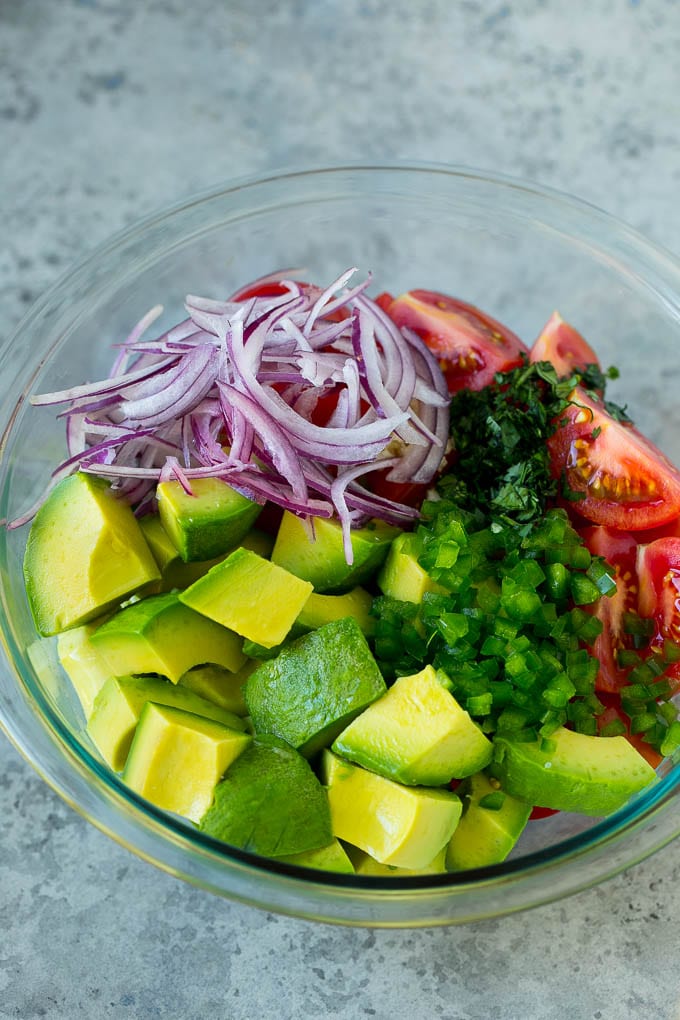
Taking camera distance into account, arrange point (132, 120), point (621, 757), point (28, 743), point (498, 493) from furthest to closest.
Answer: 1. point (132, 120)
2. point (498, 493)
3. point (28, 743)
4. point (621, 757)

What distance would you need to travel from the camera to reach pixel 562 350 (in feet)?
6.63

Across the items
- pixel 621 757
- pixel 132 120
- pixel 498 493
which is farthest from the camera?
pixel 132 120

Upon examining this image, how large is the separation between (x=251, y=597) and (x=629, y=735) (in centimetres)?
70

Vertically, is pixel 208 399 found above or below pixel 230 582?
above

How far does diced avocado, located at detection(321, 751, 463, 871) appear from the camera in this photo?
1.43m

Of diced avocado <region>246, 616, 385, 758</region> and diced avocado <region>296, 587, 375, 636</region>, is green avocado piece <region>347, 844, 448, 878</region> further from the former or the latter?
diced avocado <region>296, 587, 375, 636</region>

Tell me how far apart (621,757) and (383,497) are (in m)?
0.64

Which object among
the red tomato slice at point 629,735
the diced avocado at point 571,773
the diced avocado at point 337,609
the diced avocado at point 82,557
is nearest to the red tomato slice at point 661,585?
the red tomato slice at point 629,735

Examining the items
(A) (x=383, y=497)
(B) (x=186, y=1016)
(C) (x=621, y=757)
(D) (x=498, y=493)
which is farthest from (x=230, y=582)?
(B) (x=186, y=1016)

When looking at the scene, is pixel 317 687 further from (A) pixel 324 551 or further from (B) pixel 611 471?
(B) pixel 611 471

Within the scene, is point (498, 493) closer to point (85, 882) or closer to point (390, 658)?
point (390, 658)

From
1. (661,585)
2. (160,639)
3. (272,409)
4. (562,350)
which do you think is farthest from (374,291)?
(160,639)

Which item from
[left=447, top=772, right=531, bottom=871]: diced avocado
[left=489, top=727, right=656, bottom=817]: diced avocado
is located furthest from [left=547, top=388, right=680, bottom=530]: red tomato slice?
[left=447, top=772, right=531, bottom=871]: diced avocado

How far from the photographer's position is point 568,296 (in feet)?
7.54
